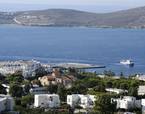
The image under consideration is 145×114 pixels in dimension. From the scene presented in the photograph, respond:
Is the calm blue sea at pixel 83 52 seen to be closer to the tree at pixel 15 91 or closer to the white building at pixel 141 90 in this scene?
the white building at pixel 141 90

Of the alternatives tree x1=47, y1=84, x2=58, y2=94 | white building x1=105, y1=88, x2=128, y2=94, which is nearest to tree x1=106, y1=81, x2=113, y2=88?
white building x1=105, y1=88, x2=128, y2=94

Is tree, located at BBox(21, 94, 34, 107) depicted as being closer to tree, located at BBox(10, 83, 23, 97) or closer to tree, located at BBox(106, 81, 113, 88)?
tree, located at BBox(10, 83, 23, 97)

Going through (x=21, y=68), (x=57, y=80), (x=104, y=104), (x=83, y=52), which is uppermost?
(x=104, y=104)

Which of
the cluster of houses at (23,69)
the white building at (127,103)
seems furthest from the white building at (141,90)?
the cluster of houses at (23,69)

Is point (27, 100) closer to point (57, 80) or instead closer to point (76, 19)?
point (57, 80)

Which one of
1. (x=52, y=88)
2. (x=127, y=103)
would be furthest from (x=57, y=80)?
(x=127, y=103)
